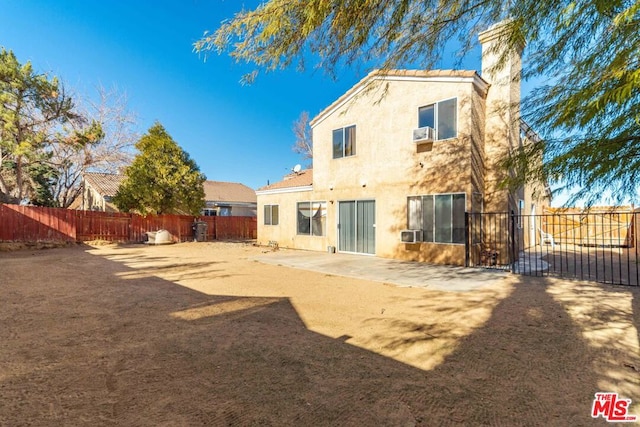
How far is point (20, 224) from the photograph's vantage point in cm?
1438

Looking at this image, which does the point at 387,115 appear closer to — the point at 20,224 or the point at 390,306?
the point at 390,306

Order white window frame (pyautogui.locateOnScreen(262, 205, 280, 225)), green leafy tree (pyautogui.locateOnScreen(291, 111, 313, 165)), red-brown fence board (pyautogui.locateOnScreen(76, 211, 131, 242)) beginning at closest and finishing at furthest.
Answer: white window frame (pyautogui.locateOnScreen(262, 205, 280, 225)) → red-brown fence board (pyautogui.locateOnScreen(76, 211, 131, 242)) → green leafy tree (pyautogui.locateOnScreen(291, 111, 313, 165))

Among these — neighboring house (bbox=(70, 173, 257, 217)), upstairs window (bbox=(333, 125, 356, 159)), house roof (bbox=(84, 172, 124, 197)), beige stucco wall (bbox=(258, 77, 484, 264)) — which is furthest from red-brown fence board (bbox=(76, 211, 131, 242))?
upstairs window (bbox=(333, 125, 356, 159))

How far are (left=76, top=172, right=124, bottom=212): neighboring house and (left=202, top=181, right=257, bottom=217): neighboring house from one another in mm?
6929

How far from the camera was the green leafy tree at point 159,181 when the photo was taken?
16.9 metres

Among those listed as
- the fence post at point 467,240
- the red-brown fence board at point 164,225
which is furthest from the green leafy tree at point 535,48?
the red-brown fence board at point 164,225

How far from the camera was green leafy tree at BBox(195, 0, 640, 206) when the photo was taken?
2912mm

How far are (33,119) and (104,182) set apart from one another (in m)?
8.48

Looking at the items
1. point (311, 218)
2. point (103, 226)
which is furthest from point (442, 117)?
point (103, 226)

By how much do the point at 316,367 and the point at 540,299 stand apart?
4957 mm

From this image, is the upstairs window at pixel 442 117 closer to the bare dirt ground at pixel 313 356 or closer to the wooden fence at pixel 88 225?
the bare dirt ground at pixel 313 356

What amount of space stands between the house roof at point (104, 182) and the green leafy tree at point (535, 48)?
73.5 ft

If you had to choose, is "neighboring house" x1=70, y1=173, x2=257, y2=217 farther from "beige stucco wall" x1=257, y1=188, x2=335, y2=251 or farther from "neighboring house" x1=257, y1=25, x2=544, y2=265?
"neighboring house" x1=257, y1=25, x2=544, y2=265

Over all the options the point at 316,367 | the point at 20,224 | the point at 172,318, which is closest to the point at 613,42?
the point at 316,367
